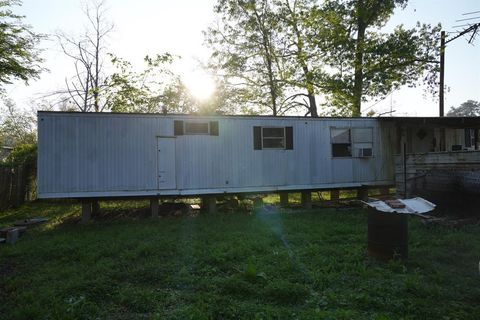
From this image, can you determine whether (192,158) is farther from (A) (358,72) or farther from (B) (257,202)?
(A) (358,72)

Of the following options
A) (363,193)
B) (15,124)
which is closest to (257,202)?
(363,193)

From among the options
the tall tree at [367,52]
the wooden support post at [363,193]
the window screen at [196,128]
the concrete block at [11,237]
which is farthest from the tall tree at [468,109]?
the concrete block at [11,237]

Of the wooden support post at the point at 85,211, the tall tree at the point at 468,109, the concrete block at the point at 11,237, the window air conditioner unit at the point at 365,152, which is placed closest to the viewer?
the concrete block at the point at 11,237

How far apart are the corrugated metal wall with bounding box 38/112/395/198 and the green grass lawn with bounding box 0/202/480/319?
69.0 inches

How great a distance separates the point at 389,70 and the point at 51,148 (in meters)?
16.4

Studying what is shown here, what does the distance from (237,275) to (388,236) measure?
257cm

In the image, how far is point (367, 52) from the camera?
18.0 metres

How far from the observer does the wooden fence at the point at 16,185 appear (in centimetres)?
1275

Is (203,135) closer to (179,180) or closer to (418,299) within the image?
(179,180)

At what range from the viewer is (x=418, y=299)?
13.5 ft

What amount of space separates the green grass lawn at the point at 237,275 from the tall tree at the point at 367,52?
11837mm

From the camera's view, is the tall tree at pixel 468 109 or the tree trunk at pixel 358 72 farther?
the tall tree at pixel 468 109

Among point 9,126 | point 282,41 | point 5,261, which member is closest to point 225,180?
point 5,261

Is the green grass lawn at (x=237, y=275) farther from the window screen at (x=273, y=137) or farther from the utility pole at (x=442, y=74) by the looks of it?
the utility pole at (x=442, y=74)
